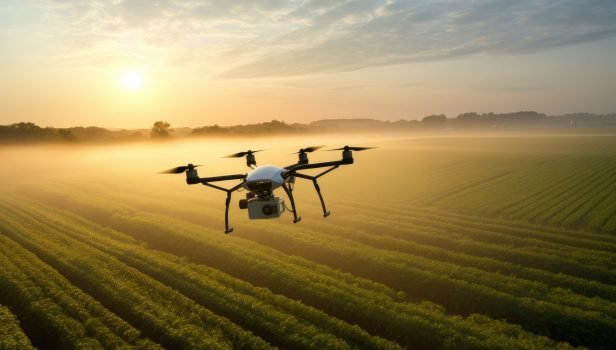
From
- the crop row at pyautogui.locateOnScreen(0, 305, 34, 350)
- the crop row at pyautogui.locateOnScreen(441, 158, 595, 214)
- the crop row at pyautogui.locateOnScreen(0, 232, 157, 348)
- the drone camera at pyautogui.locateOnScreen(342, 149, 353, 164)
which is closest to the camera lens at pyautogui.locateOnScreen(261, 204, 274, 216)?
the drone camera at pyautogui.locateOnScreen(342, 149, 353, 164)

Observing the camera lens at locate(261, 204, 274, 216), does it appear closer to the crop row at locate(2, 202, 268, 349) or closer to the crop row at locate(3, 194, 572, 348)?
the crop row at locate(2, 202, 268, 349)

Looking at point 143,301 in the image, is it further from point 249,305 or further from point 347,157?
point 347,157

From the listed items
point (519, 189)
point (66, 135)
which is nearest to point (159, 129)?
point (66, 135)

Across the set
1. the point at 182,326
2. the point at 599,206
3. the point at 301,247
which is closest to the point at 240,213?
the point at 301,247

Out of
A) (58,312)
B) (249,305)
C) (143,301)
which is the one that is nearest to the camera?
(58,312)

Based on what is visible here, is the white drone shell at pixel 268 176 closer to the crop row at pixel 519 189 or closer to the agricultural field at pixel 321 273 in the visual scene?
the agricultural field at pixel 321 273

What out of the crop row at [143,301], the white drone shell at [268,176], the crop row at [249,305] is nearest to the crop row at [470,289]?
the crop row at [249,305]
